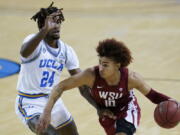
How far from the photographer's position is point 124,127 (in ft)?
16.7

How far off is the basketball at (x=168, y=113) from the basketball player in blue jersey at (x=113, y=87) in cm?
12

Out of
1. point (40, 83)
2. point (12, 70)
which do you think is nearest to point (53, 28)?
point (40, 83)

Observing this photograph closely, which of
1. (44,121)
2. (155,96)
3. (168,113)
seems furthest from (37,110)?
(168,113)

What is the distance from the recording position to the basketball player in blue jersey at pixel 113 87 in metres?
4.89

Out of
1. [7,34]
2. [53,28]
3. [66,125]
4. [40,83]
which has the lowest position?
[7,34]

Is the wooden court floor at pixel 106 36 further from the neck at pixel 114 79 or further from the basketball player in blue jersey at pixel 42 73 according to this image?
the neck at pixel 114 79

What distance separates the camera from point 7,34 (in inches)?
533

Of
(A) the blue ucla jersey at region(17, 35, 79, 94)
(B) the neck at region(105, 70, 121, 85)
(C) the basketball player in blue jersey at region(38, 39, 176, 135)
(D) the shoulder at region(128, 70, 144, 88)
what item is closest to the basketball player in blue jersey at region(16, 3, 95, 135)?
(A) the blue ucla jersey at region(17, 35, 79, 94)

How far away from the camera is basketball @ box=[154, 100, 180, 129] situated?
496 centimetres

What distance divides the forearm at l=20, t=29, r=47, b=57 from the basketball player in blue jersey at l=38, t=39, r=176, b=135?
1.71 feet

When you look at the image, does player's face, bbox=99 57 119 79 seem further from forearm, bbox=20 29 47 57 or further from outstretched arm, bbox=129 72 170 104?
forearm, bbox=20 29 47 57

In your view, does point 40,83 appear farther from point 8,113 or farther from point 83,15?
point 83,15

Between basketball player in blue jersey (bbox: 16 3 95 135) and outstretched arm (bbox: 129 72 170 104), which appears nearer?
outstretched arm (bbox: 129 72 170 104)

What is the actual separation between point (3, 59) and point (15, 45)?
116 centimetres
